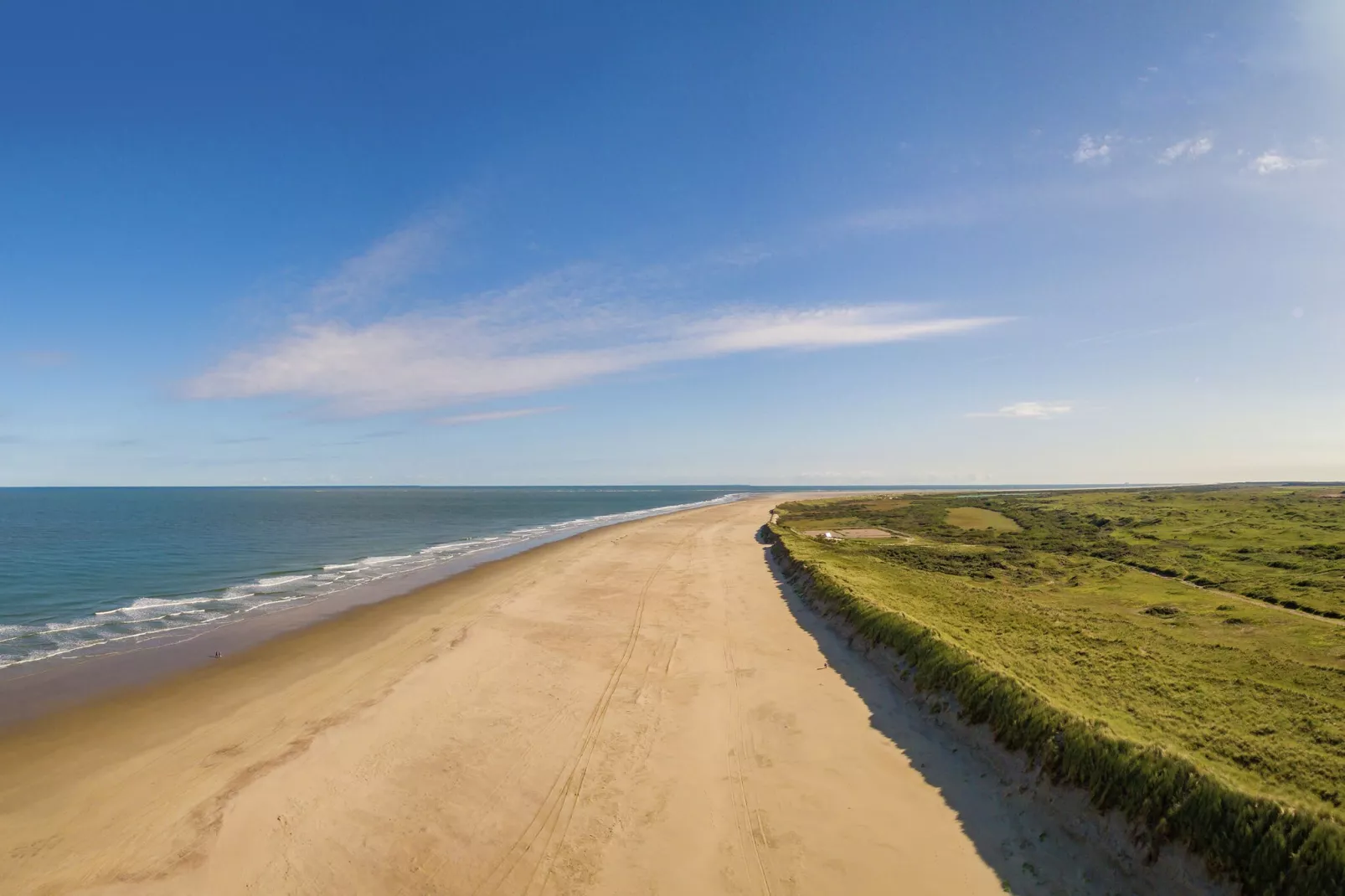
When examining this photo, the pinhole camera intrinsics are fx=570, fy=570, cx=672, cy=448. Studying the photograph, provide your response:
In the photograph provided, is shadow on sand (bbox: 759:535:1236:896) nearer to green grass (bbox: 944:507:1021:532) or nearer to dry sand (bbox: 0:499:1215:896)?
dry sand (bbox: 0:499:1215:896)

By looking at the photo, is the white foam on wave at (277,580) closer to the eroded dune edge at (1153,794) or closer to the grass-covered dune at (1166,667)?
the grass-covered dune at (1166,667)

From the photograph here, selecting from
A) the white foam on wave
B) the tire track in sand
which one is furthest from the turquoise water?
the tire track in sand

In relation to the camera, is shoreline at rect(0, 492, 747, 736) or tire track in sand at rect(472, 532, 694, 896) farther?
shoreline at rect(0, 492, 747, 736)

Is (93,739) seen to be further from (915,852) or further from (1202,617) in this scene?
(1202,617)

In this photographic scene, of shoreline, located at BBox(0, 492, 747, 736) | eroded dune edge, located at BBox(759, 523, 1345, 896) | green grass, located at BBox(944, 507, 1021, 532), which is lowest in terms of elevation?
shoreline, located at BBox(0, 492, 747, 736)

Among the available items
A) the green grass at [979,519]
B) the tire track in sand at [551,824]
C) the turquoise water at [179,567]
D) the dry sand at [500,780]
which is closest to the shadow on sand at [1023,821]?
the dry sand at [500,780]

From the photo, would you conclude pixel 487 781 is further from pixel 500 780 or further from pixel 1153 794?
pixel 1153 794
